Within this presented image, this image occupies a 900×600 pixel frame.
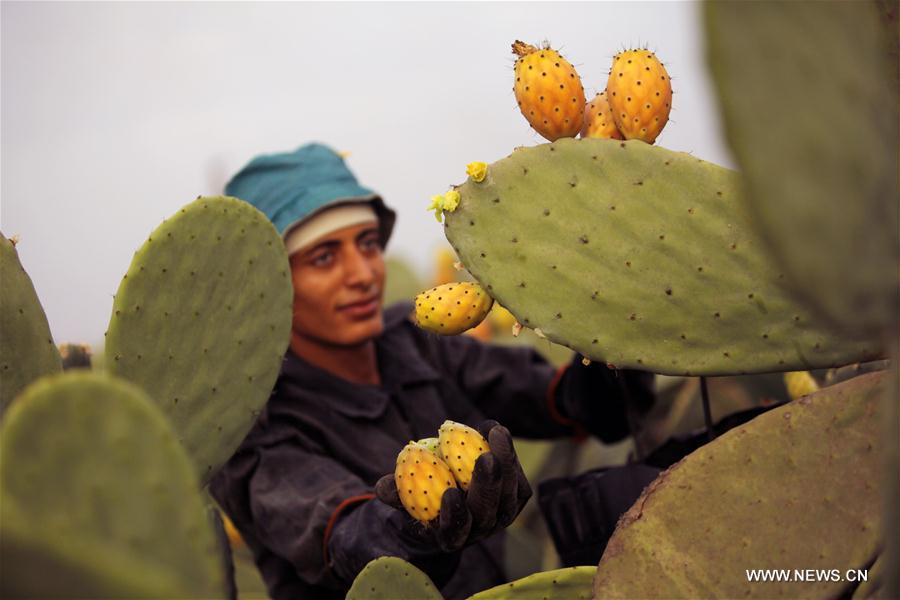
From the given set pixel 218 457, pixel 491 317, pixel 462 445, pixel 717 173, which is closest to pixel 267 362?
pixel 218 457

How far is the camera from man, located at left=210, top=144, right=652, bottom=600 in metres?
1.36

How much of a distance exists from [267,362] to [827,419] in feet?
2.21

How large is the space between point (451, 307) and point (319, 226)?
620mm

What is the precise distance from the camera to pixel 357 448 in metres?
1.54

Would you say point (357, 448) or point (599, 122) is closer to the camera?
point (599, 122)

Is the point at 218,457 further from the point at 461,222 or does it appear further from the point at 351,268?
the point at 351,268

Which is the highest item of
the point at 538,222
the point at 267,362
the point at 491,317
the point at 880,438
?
the point at 538,222

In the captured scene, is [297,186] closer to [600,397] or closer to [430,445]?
[600,397]

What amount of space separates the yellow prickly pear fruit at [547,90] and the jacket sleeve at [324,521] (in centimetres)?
48

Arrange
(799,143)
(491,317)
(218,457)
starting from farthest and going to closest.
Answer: (491,317), (218,457), (799,143)

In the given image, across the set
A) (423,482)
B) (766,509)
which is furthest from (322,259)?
(766,509)

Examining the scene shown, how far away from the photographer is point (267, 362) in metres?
1.25

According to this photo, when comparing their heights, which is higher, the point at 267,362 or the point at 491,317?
the point at 267,362

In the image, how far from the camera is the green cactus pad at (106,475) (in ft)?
1.97
